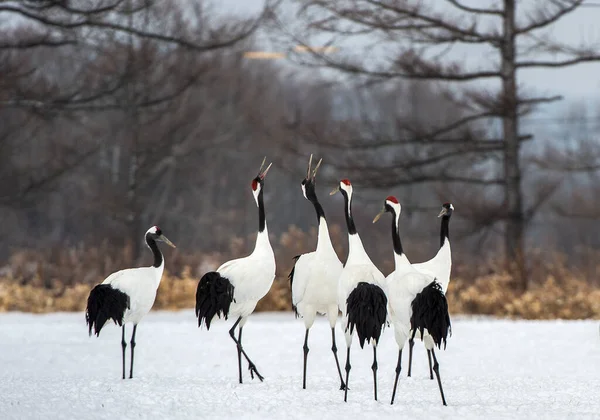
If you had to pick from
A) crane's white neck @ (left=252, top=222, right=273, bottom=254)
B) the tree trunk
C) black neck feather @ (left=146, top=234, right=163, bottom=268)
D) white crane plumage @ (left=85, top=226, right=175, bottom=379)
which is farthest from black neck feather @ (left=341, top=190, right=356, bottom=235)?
the tree trunk

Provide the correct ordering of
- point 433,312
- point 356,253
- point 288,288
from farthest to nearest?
1. point 288,288
2. point 356,253
3. point 433,312

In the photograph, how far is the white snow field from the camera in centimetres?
618

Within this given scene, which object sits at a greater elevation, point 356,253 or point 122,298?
point 356,253

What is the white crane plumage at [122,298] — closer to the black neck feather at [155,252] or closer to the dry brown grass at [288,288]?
the black neck feather at [155,252]

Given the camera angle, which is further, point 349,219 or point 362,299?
point 349,219

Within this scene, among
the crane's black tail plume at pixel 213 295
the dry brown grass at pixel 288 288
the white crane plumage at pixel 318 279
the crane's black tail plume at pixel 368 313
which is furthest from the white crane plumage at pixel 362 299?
the dry brown grass at pixel 288 288

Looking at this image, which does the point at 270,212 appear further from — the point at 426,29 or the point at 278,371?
the point at 278,371

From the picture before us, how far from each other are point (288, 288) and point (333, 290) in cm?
788

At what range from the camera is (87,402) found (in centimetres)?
636

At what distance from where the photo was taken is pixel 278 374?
8.33m

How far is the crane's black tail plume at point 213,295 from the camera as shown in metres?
7.17

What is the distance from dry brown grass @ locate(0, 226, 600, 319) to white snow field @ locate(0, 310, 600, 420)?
102 centimetres

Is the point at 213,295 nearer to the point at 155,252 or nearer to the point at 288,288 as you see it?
the point at 155,252

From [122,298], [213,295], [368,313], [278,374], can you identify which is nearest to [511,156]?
[278,374]
